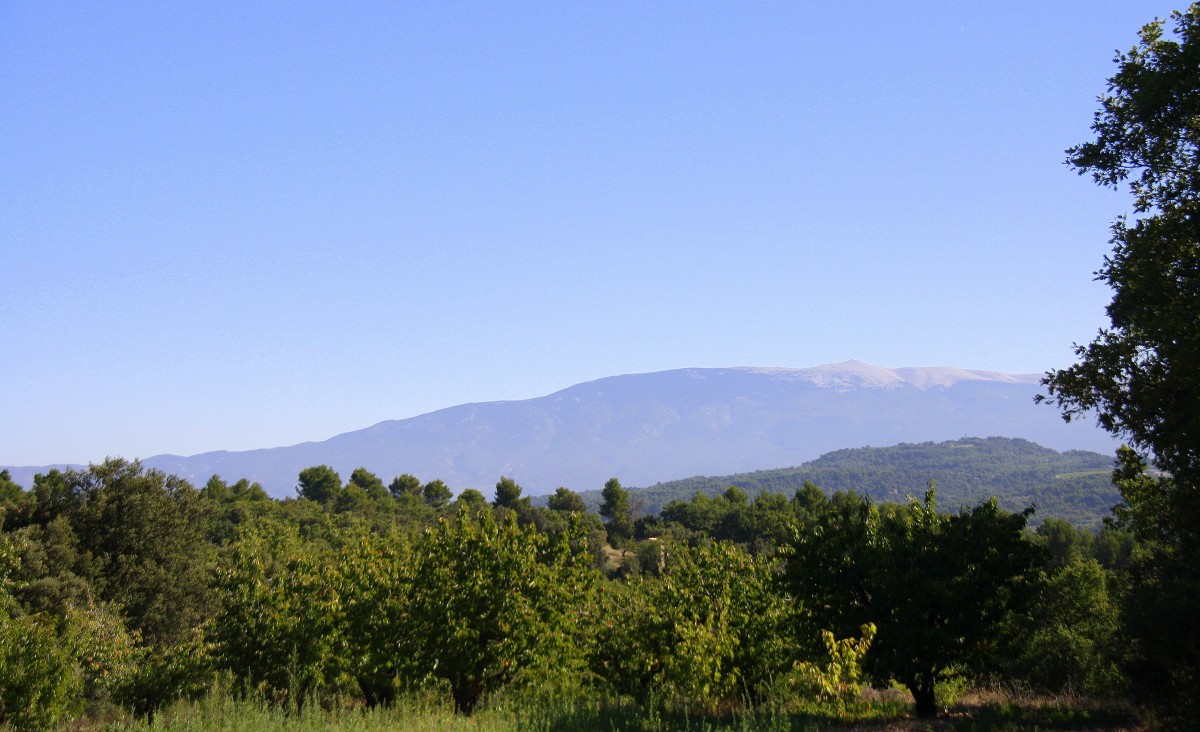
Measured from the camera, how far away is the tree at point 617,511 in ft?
346

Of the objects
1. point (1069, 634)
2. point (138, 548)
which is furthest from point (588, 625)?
point (138, 548)

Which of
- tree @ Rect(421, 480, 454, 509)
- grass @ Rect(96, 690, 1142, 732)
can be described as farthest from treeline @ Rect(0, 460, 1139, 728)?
tree @ Rect(421, 480, 454, 509)

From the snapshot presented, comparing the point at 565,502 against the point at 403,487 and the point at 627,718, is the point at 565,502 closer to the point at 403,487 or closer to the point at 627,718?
the point at 403,487

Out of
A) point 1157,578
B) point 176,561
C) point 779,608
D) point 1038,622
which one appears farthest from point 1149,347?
point 176,561

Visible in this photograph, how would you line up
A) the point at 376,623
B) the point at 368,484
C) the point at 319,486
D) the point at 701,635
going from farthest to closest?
1. the point at 368,484
2. the point at 319,486
3. the point at 376,623
4. the point at 701,635

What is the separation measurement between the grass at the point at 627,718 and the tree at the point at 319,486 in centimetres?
9740

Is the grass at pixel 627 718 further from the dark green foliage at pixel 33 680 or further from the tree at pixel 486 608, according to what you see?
the dark green foliage at pixel 33 680

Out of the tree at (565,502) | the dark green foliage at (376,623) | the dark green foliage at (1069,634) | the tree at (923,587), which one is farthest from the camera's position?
the tree at (565,502)

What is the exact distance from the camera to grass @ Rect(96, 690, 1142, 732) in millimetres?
12156

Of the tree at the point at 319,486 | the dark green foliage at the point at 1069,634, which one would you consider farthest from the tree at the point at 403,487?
the dark green foliage at the point at 1069,634

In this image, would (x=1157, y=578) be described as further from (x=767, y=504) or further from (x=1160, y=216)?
(x=767, y=504)

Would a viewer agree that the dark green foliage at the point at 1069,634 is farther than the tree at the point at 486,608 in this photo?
Yes

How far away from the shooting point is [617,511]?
4360 inches

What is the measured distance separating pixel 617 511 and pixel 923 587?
317 feet
